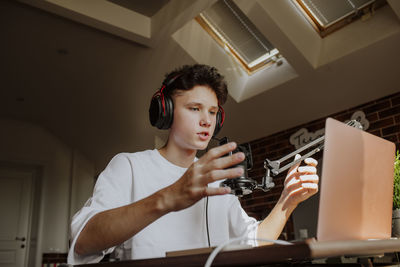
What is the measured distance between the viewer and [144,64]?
413 cm

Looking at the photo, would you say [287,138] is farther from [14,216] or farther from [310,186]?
[14,216]

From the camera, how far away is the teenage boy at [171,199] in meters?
0.82

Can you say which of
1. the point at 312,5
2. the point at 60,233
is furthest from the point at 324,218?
the point at 60,233

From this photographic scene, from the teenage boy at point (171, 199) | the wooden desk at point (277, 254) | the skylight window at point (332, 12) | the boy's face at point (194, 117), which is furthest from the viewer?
the skylight window at point (332, 12)

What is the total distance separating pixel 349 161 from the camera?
2.46 feet

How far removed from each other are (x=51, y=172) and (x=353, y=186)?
6.43 meters

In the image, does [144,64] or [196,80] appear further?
[144,64]

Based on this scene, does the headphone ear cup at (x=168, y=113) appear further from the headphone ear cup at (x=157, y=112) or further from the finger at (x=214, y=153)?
the finger at (x=214, y=153)

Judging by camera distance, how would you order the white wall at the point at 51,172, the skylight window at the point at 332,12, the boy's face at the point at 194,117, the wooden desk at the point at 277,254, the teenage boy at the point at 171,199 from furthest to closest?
the white wall at the point at 51,172 < the skylight window at the point at 332,12 < the boy's face at the point at 194,117 < the teenage boy at the point at 171,199 < the wooden desk at the point at 277,254

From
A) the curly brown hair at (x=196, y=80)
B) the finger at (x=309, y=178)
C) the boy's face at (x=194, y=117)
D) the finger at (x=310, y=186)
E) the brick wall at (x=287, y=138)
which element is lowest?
the finger at (x=310, y=186)

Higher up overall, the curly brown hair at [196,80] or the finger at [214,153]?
the curly brown hair at [196,80]

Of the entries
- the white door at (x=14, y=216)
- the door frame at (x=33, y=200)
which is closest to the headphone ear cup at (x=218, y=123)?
the door frame at (x=33, y=200)

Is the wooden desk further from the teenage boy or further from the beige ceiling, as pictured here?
the beige ceiling

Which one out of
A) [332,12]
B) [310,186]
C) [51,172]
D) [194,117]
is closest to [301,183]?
[310,186]
